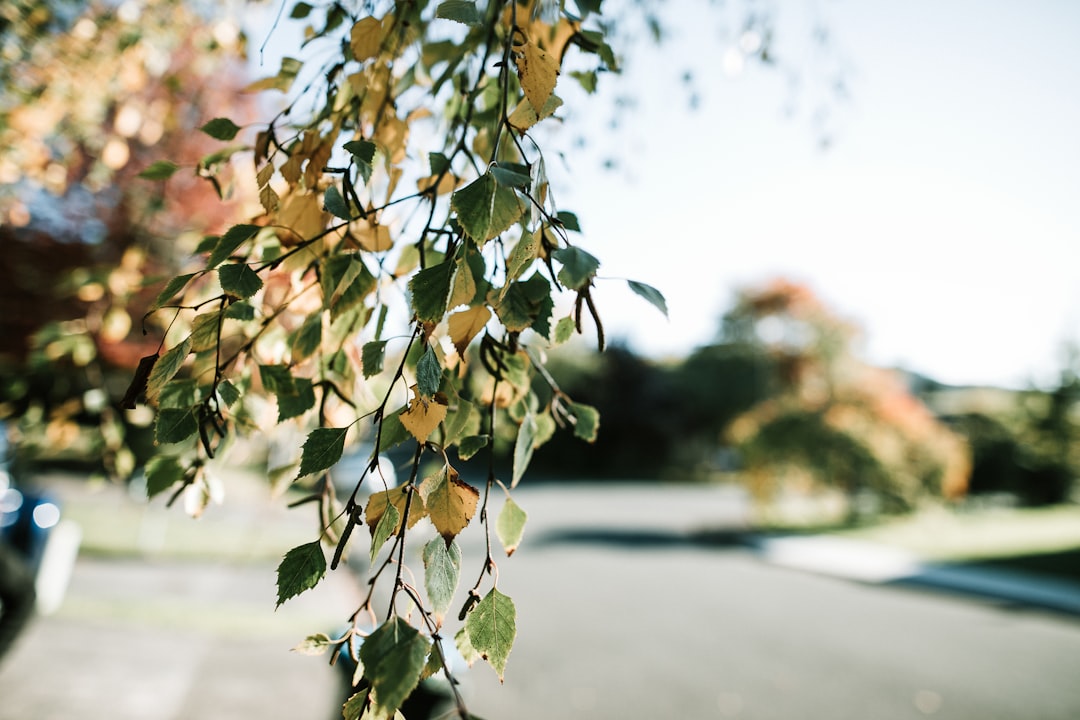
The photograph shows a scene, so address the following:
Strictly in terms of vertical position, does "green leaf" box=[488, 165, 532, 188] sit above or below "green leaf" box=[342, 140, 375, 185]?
below

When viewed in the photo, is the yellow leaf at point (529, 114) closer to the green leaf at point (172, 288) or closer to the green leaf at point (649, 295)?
the green leaf at point (649, 295)

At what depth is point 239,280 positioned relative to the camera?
2.75 ft

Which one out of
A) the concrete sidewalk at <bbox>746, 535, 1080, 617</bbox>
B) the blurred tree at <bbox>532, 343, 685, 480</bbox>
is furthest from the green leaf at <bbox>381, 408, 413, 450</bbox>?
the blurred tree at <bbox>532, 343, 685, 480</bbox>

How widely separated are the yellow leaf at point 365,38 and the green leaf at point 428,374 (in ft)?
1.91

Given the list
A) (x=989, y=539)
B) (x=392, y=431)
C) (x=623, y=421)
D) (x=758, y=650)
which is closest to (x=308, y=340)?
(x=392, y=431)

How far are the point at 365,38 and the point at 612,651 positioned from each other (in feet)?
21.3

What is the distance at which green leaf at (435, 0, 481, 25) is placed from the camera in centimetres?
85

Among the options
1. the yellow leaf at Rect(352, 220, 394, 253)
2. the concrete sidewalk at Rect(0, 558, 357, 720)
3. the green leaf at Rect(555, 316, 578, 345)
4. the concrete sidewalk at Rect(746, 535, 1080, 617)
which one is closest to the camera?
the green leaf at Rect(555, 316, 578, 345)

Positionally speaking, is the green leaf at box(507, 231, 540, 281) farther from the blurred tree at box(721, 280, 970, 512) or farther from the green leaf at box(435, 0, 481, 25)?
the blurred tree at box(721, 280, 970, 512)

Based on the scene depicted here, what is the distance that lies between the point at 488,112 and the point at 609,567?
1007 centimetres

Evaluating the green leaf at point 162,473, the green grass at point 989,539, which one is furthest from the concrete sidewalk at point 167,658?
the green grass at point 989,539

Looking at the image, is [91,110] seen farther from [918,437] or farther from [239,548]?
[918,437]

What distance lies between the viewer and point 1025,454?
82.2 feet

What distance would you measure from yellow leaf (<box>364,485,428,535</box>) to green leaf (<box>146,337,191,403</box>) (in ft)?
1.04
